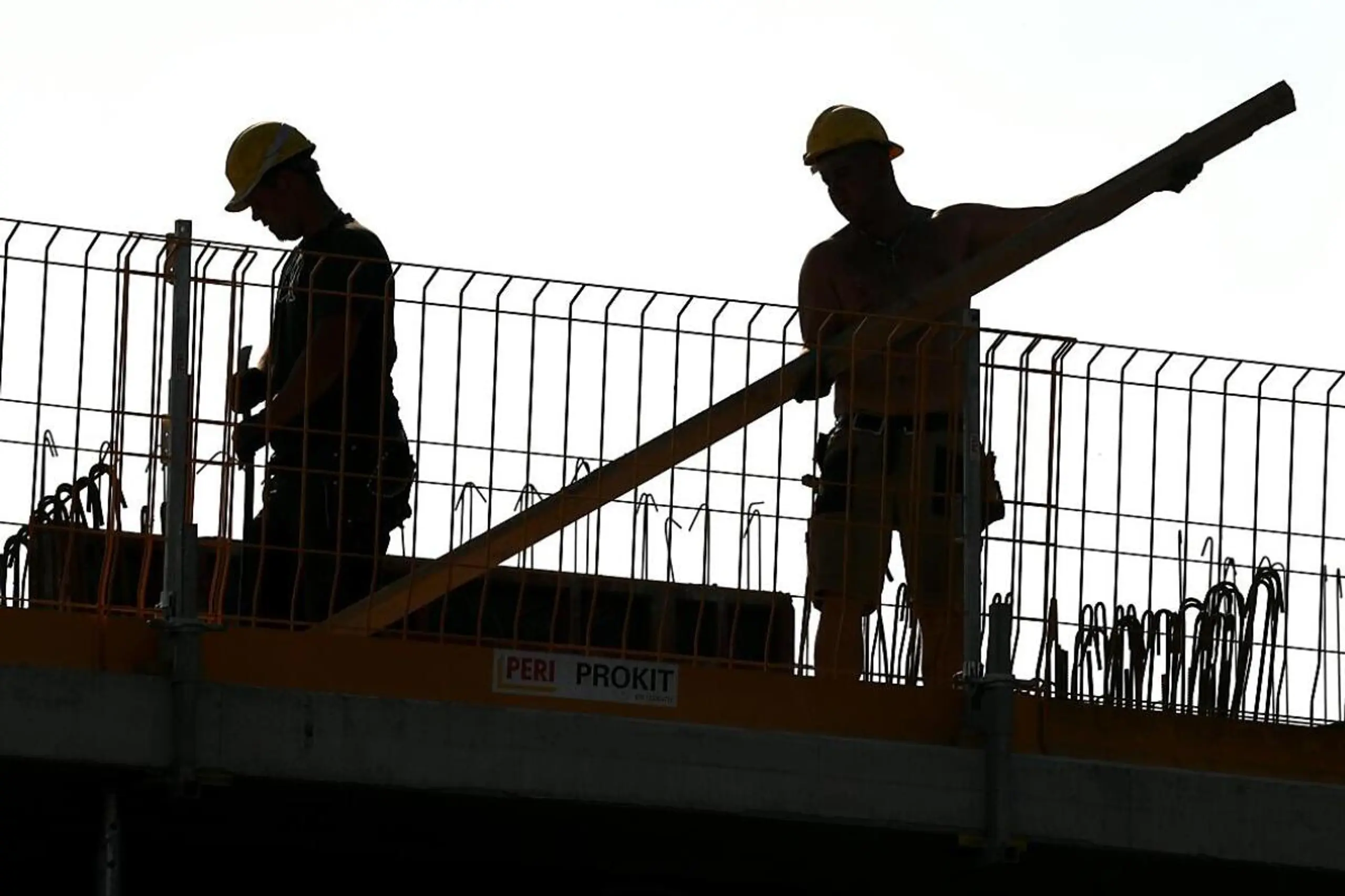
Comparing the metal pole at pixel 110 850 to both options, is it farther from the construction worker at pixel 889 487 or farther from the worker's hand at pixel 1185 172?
the worker's hand at pixel 1185 172

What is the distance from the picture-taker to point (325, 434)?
9.42 m

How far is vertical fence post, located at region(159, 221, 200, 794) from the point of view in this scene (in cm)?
878

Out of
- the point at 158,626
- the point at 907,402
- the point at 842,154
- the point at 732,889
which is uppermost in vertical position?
the point at 842,154

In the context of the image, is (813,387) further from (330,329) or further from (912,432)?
(330,329)

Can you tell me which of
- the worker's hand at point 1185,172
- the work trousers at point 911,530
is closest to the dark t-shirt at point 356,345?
the work trousers at point 911,530

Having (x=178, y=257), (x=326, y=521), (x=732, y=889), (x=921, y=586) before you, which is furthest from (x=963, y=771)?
(x=178, y=257)

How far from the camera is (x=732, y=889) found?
34.8 feet

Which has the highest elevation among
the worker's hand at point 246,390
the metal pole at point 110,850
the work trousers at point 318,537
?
the worker's hand at point 246,390

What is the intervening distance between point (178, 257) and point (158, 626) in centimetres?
105

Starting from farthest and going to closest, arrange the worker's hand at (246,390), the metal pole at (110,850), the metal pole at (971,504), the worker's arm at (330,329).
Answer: the metal pole at (971,504)
the worker's arm at (330,329)
the worker's hand at (246,390)
the metal pole at (110,850)

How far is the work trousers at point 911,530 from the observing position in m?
9.84

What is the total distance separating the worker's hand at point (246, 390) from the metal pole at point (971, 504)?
83.4 inches

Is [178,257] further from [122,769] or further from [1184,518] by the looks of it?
[1184,518]

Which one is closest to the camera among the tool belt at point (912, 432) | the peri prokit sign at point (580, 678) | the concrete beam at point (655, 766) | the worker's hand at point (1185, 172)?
the concrete beam at point (655, 766)
